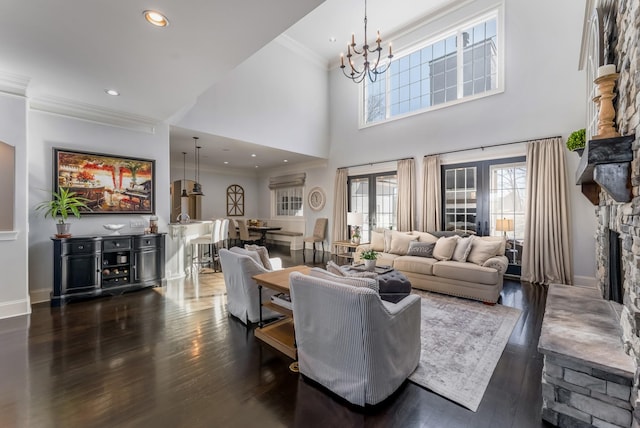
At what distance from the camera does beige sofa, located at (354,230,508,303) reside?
3.87 metres

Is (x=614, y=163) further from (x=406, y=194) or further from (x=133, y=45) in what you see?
(x=406, y=194)

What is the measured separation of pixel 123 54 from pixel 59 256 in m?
2.89

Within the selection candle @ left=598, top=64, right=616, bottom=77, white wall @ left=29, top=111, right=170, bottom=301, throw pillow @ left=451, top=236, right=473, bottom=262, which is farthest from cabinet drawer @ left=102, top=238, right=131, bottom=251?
candle @ left=598, top=64, right=616, bottom=77

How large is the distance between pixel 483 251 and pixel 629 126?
8.79 ft

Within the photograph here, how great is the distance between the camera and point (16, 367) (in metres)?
2.28

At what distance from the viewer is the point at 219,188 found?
9969 millimetres

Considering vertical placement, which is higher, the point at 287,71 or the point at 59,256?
the point at 287,71

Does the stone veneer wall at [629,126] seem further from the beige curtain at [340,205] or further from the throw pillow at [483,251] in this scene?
the beige curtain at [340,205]

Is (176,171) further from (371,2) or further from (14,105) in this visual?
(371,2)

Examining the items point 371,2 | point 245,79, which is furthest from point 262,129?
point 371,2

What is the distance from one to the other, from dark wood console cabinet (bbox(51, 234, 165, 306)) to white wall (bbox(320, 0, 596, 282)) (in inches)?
226

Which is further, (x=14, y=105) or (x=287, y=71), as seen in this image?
(x=287, y=71)

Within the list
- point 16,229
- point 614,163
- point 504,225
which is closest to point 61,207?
point 16,229

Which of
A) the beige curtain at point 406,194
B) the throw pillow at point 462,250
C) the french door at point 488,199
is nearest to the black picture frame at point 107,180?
the beige curtain at point 406,194
